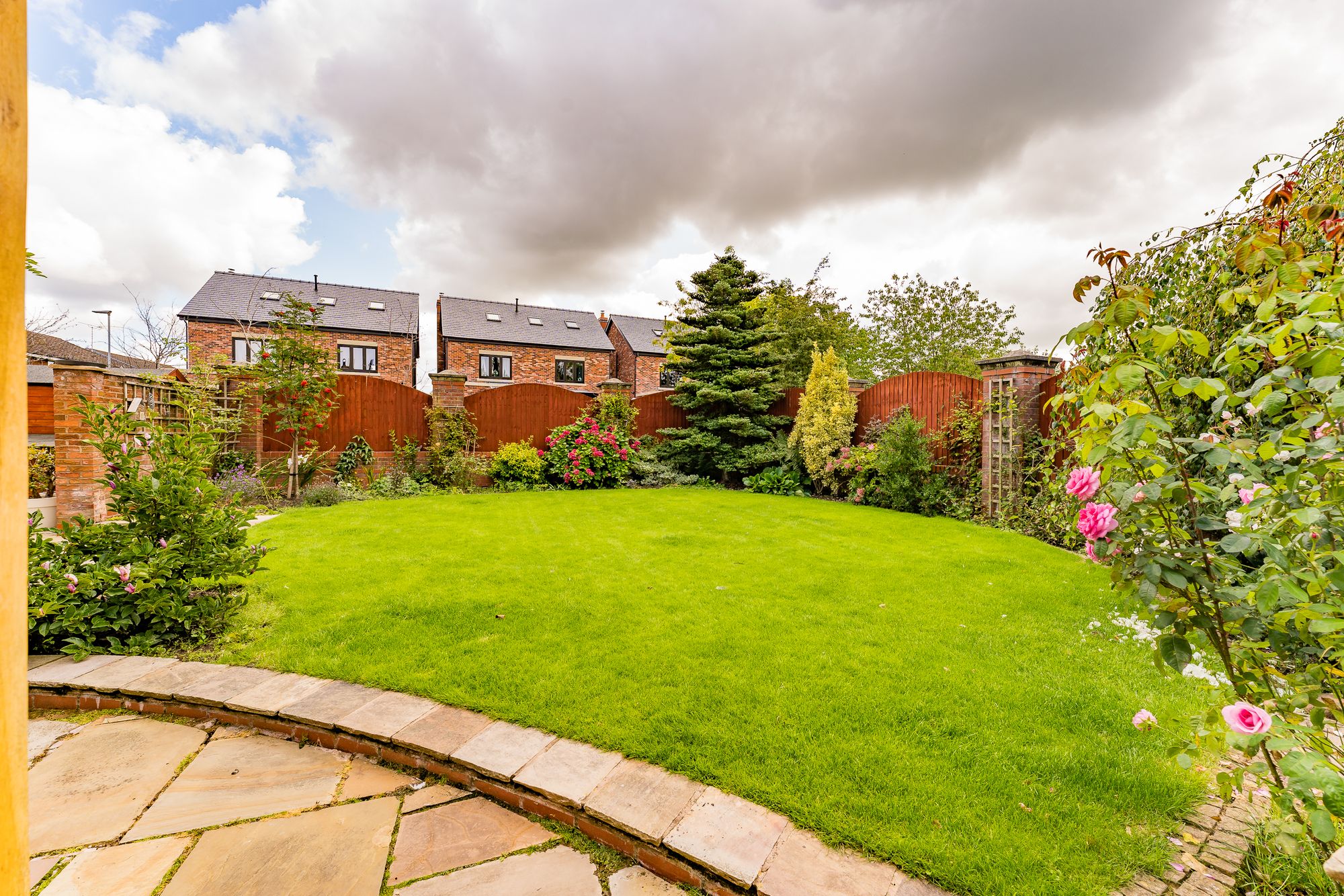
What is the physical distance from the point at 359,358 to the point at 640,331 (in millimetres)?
11763

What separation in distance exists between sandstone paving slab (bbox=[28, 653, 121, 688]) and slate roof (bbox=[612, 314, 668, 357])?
21313 mm

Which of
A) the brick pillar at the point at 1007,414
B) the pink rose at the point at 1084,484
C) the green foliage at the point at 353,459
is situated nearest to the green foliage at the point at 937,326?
the brick pillar at the point at 1007,414

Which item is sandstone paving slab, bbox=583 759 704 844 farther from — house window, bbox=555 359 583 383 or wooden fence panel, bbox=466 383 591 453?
house window, bbox=555 359 583 383

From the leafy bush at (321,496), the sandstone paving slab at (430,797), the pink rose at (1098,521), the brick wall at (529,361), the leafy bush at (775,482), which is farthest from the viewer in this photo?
the brick wall at (529,361)

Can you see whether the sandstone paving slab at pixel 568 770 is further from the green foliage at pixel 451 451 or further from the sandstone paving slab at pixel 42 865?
the green foliage at pixel 451 451

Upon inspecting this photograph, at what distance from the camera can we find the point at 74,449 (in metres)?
5.43

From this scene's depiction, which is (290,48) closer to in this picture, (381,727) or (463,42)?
(463,42)

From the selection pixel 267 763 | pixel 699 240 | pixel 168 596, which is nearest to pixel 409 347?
pixel 699 240

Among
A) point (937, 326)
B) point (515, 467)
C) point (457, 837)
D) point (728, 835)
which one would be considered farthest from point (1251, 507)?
point (937, 326)

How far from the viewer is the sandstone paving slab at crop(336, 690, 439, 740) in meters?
2.01

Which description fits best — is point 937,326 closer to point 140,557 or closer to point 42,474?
point 140,557

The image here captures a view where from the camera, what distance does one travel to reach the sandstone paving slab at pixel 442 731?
1.92 m

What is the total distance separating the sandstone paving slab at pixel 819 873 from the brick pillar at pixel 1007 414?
6.06 metres

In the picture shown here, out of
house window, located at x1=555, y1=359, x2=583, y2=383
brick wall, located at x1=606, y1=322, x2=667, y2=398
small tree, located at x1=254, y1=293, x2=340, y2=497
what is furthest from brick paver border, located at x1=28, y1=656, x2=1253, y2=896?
house window, located at x1=555, y1=359, x2=583, y2=383
